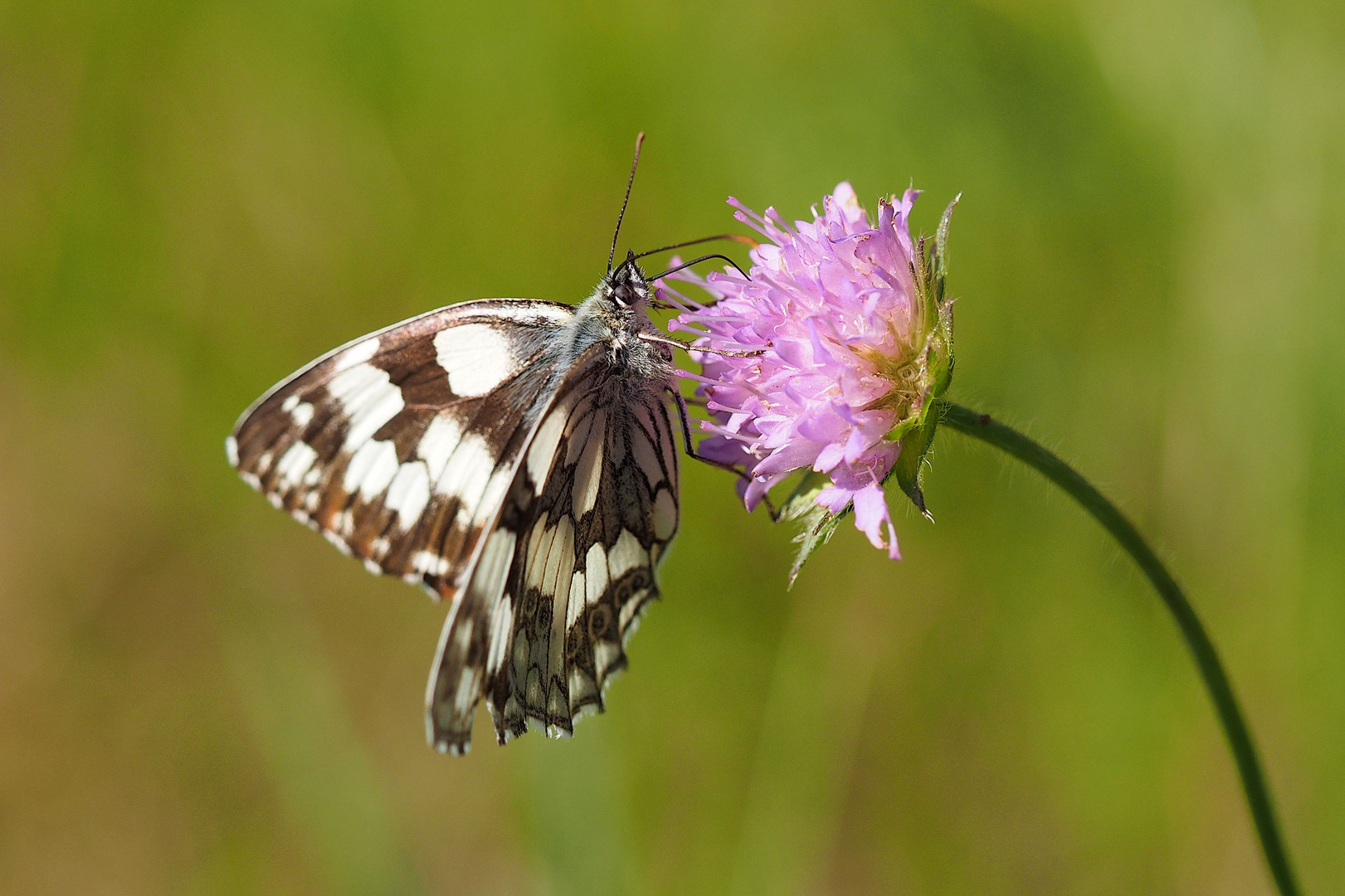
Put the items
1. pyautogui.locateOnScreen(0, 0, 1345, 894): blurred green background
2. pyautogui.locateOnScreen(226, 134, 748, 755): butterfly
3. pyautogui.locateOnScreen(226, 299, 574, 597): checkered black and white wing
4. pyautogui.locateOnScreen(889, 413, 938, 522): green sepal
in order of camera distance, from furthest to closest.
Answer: pyautogui.locateOnScreen(0, 0, 1345, 894): blurred green background, pyautogui.locateOnScreen(226, 299, 574, 597): checkered black and white wing, pyautogui.locateOnScreen(226, 134, 748, 755): butterfly, pyautogui.locateOnScreen(889, 413, 938, 522): green sepal

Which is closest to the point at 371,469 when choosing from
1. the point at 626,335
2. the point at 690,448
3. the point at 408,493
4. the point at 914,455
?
the point at 408,493

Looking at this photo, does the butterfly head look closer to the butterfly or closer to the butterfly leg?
the butterfly

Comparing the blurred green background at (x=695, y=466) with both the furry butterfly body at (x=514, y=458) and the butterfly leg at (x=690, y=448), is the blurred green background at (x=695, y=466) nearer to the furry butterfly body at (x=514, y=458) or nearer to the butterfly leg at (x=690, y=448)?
the butterfly leg at (x=690, y=448)

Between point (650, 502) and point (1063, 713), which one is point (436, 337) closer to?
point (650, 502)

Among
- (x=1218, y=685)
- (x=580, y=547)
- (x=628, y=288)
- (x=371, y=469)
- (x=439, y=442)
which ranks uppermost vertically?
(x=628, y=288)

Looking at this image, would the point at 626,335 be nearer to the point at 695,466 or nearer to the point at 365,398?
the point at 365,398

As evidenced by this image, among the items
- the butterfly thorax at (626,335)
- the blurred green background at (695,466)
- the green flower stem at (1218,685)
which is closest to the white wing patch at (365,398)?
the butterfly thorax at (626,335)

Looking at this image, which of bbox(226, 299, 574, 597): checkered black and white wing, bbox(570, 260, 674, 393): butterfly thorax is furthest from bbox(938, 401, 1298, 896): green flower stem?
bbox(226, 299, 574, 597): checkered black and white wing
